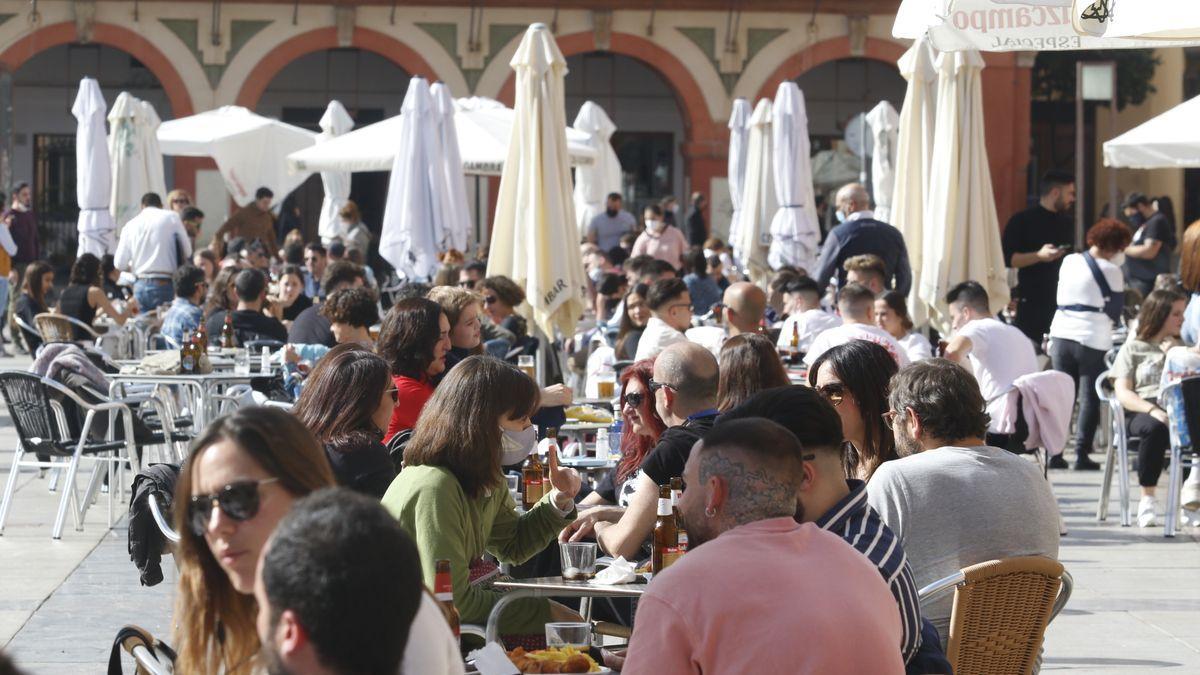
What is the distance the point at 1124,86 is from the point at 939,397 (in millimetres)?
26935

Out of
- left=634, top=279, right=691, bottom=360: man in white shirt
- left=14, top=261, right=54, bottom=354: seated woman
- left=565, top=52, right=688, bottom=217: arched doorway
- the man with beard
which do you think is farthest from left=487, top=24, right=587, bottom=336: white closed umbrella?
left=565, top=52, right=688, bottom=217: arched doorway

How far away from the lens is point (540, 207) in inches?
461

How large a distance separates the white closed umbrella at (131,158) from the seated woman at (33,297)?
6076 millimetres

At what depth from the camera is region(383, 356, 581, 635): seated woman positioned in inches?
184

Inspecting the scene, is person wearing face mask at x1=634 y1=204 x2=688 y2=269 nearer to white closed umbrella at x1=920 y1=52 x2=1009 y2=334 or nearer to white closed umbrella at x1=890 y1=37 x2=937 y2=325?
white closed umbrella at x1=890 y1=37 x2=937 y2=325

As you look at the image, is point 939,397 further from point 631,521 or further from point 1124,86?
point 1124,86

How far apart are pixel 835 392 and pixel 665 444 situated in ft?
1.91

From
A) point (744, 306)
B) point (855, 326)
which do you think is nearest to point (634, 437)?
point (855, 326)

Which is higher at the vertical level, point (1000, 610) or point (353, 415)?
point (353, 415)

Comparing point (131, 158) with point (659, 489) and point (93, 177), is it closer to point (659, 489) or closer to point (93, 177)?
point (93, 177)

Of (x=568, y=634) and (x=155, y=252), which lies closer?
(x=568, y=634)

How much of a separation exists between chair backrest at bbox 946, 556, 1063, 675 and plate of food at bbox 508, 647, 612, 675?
0.92 metres

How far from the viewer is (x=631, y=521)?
5320 mm

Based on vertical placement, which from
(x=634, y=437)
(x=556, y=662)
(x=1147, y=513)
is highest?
(x=634, y=437)
